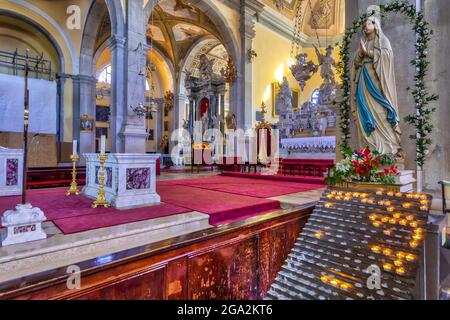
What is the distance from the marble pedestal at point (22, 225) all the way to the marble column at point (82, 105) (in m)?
8.07

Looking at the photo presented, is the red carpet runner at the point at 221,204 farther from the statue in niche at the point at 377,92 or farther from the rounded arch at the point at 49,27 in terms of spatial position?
the rounded arch at the point at 49,27

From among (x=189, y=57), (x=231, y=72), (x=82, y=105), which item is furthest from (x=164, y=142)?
(x=231, y=72)

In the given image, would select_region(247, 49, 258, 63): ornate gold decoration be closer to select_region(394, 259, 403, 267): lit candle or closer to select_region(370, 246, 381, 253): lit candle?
select_region(370, 246, 381, 253): lit candle

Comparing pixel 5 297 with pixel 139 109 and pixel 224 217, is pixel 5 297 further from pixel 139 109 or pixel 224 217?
pixel 139 109

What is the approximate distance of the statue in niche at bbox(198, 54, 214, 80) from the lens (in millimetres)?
12719

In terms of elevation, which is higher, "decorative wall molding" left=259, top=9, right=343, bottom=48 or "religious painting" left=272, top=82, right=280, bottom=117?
"decorative wall molding" left=259, top=9, right=343, bottom=48

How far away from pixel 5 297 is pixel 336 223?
2.86 metres

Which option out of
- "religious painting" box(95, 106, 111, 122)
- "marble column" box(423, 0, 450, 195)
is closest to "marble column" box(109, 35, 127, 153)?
"marble column" box(423, 0, 450, 195)

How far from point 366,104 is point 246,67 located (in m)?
7.12

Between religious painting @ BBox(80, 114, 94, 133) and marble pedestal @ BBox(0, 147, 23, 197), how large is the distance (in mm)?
5160

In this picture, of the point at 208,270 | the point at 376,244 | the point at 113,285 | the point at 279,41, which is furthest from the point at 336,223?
the point at 279,41

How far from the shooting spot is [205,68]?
42.0 ft

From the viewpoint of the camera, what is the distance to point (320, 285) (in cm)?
228

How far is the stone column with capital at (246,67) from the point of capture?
10406 mm
